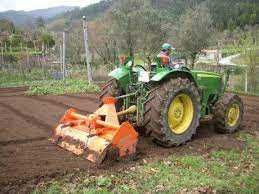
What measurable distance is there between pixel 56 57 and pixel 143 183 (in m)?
16.7

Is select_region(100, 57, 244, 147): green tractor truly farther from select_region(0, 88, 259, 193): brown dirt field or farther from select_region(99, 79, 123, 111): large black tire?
select_region(0, 88, 259, 193): brown dirt field

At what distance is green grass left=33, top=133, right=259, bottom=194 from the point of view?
540 centimetres

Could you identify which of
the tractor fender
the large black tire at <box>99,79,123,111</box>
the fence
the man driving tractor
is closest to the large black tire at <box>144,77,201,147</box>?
the tractor fender

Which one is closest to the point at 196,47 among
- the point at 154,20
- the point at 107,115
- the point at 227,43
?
the point at 154,20

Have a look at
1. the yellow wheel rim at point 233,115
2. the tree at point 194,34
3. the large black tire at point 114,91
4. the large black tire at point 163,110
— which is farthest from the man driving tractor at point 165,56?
the tree at point 194,34

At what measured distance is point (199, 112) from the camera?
293 inches

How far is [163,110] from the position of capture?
6.64m

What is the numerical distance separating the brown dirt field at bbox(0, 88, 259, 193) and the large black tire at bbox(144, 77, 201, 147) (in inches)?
7.9

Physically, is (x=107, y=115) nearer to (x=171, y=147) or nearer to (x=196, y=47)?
(x=171, y=147)

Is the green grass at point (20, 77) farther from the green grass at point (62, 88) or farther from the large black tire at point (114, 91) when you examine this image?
the large black tire at point (114, 91)

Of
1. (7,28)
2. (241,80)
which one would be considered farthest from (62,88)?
(7,28)

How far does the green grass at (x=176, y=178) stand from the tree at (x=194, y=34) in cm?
1752

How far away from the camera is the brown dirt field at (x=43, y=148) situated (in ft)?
18.8

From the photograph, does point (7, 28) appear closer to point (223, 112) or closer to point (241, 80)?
point (241, 80)
